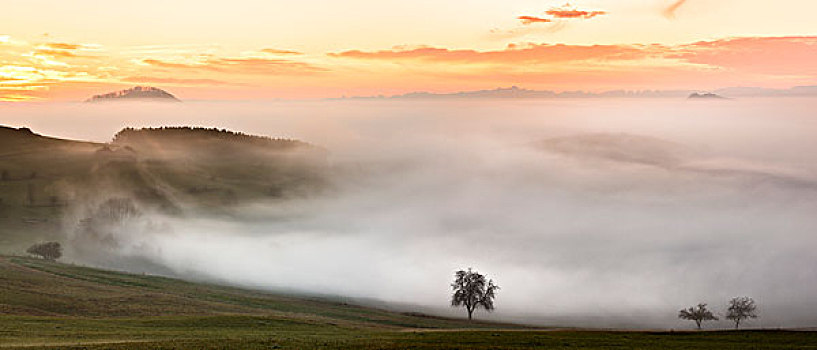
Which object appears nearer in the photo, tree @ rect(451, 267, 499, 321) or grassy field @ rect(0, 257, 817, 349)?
grassy field @ rect(0, 257, 817, 349)

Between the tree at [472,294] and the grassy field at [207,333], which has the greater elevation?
the tree at [472,294]

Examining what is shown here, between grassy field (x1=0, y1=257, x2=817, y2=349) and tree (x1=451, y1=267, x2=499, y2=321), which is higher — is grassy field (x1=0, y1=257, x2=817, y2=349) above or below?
below

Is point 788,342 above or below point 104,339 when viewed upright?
above

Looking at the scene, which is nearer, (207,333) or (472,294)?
(207,333)

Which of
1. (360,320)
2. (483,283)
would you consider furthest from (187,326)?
(483,283)

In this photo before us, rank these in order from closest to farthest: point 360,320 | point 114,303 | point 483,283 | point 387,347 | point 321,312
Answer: point 387,347 < point 114,303 < point 360,320 < point 321,312 < point 483,283

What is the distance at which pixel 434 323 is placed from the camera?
137750 mm

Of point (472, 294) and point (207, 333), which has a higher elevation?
point (472, 294)

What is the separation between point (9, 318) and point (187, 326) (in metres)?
19.2

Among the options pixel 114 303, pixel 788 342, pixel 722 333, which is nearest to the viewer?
pixel 788 342

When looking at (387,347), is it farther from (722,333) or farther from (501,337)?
(722,333)

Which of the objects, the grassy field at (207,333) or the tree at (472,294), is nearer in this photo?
the grassy field at (207,333)

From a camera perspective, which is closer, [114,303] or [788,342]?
[788,342]

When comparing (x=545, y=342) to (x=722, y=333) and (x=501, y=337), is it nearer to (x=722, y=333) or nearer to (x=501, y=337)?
(x=501, y=337)
